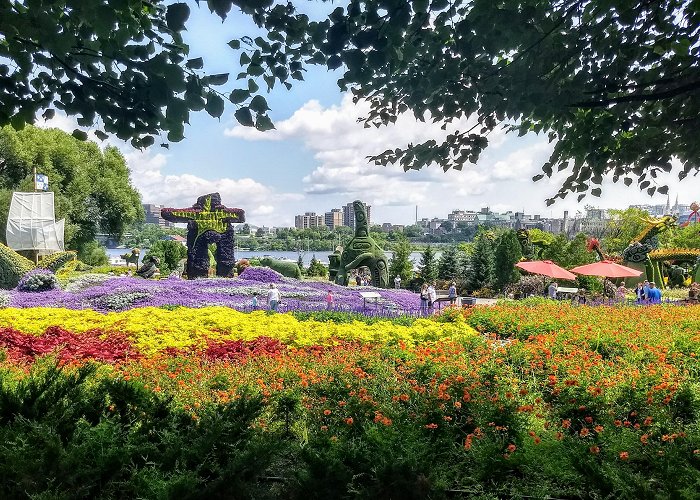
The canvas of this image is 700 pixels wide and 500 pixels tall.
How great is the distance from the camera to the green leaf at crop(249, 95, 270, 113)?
326 centimetres

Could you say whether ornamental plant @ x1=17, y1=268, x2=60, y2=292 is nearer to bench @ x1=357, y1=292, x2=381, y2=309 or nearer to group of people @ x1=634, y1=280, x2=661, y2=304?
bench @ x1=357, y1=292, x2=381, y2=309

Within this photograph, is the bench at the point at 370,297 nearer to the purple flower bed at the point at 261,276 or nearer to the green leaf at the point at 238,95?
the purple flower bed at the point at 261,276

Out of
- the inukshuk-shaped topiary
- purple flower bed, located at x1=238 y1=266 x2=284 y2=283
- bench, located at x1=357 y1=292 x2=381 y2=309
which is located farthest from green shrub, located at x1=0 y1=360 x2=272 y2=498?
the inukshuk-shaped topiary

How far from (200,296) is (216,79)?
15.6m

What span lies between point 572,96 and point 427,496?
2.75 meters

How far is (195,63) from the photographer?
3.20 meters

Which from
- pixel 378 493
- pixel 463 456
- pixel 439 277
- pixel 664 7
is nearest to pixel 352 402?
pixel 463 456

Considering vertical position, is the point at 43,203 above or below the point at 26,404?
above

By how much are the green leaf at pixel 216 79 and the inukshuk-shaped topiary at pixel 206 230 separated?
22.0 meters

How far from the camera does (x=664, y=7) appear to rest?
4.04m

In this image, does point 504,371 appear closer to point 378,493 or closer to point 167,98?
point 378,493

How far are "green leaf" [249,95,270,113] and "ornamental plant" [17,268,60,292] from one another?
1843 cm

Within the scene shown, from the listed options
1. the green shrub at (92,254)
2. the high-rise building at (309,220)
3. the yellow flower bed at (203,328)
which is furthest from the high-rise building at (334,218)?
the yellow flower bed at (203,328)

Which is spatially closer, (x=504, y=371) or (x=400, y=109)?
(x=400, y=109)
